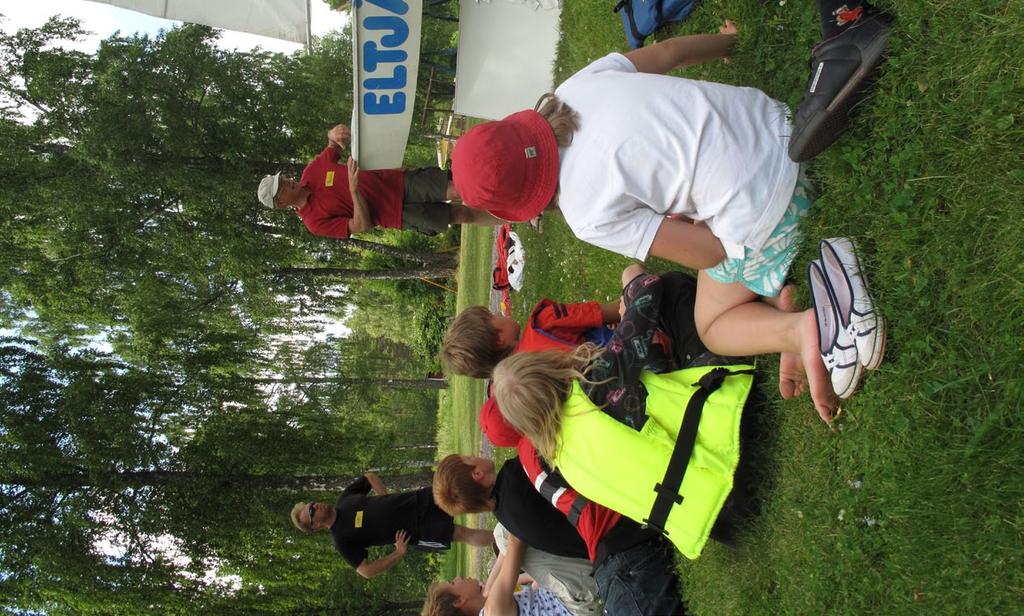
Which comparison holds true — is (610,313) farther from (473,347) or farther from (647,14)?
(647,14)

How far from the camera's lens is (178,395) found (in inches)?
527

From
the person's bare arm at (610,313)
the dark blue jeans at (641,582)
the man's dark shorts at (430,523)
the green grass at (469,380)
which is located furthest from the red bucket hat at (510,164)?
the green grass at (469,380)

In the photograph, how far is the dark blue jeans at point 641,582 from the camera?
4.13m

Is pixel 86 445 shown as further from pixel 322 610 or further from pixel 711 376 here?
pixel 711 376

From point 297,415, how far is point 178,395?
114 inches

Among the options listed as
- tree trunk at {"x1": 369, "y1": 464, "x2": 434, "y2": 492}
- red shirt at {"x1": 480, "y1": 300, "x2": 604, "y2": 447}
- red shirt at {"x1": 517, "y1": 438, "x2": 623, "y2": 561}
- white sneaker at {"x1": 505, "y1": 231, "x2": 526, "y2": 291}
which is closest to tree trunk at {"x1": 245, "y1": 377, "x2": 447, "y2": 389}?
tree trunk at {"x1": 369, "y1": 464, "x2": 434, "y2": 492}

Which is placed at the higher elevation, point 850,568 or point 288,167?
point 288,167

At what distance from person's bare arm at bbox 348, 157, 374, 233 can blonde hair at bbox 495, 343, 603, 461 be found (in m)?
3.34

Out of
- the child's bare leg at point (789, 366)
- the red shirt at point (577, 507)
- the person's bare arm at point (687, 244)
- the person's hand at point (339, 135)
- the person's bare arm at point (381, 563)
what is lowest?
the person's bare arm at point (381, 563)

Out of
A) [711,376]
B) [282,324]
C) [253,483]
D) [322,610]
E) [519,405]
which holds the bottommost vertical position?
[322,610]

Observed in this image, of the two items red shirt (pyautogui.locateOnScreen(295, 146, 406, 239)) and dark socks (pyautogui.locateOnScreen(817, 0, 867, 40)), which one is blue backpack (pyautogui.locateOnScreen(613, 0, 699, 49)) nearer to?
dark socks (pyautogui.locateOnScreen(817, 0, 867, 40))

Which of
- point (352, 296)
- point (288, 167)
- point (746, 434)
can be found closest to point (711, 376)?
point (746, 434)

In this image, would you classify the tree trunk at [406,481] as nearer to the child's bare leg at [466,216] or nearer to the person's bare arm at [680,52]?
the child's bare leg at [466,216]

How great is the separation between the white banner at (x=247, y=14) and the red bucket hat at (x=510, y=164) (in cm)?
387
